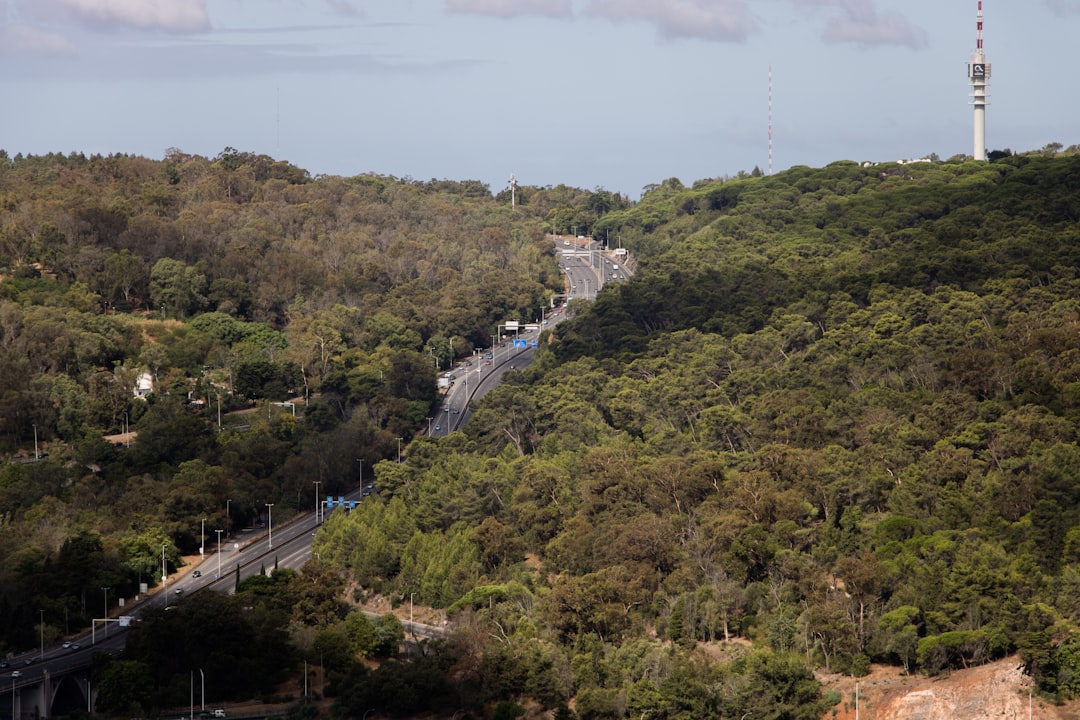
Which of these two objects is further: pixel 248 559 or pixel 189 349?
pixel 189 349

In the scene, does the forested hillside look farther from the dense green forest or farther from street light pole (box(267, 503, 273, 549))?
street light pole (box(267, 503, 273, 549))

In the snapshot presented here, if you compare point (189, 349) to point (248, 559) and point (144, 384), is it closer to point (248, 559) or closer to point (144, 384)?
point (144, 384)

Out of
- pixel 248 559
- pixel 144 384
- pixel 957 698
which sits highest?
pixel 144 384

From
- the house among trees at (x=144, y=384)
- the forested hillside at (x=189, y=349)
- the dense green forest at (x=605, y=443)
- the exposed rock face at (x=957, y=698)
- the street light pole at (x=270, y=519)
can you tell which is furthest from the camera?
the house among trees at (x=144, y=384)

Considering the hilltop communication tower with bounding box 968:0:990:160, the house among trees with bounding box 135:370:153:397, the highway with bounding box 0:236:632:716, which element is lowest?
the highway with bounding box 0:236:632:716

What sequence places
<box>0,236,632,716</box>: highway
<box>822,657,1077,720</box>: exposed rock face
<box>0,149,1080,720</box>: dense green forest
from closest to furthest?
<box>822,657,1077,720</box>: exposed rock face → <box>0,149,1080,720</box>: dense green forest → <box>0,236,632,716</box>: highway

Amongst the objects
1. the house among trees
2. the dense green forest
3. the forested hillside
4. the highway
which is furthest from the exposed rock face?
the house among trees

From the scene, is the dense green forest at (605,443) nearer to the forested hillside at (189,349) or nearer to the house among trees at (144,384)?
the forested hillside at (189,349)

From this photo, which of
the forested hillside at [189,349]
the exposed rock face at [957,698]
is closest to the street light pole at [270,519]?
the forested hillside at [189,349]

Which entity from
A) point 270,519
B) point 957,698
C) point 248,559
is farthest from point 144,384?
point 957,698
